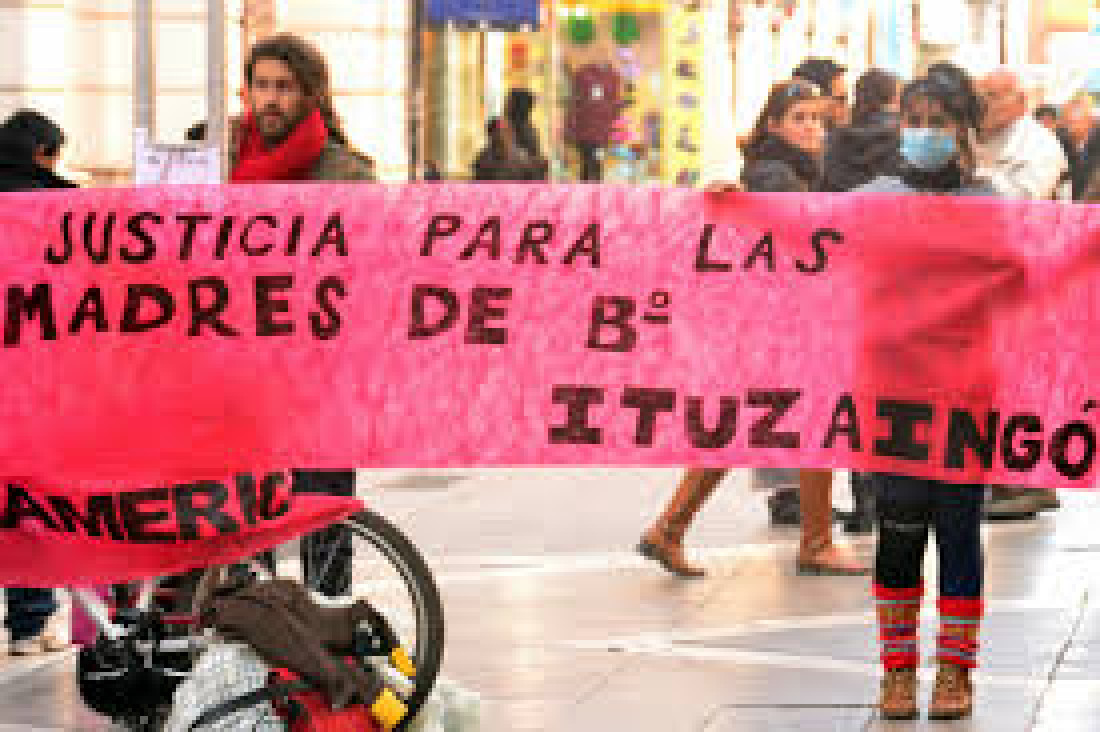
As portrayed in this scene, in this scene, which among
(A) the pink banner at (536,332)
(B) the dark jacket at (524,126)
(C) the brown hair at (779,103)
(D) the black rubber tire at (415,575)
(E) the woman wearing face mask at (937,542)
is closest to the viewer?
(A) the pink banner at (536,332)

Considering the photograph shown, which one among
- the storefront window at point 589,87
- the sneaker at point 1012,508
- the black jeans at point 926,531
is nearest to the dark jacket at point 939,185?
the black jeans at point 926,531

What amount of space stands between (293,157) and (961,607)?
220cm

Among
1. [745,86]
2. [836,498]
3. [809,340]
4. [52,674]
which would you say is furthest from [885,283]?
[745,86]

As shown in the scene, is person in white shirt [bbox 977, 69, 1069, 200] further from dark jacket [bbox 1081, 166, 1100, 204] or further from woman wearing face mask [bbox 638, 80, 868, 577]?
woman wearing face mask [bbox 638, 80, 868, 577]

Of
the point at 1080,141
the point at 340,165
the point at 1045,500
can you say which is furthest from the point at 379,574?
the point at 1080,141

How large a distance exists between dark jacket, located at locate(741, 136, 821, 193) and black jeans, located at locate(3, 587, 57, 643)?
341cm

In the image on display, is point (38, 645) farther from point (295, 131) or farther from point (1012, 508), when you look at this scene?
point (1012, 508)

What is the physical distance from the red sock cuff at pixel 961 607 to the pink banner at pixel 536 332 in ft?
1.71

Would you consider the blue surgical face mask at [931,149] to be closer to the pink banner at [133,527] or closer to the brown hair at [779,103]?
the pink banner at [133,527]

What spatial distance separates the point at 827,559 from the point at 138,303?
417 centimetres

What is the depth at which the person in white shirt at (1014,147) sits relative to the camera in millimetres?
13172

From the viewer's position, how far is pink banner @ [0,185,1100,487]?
760 cm

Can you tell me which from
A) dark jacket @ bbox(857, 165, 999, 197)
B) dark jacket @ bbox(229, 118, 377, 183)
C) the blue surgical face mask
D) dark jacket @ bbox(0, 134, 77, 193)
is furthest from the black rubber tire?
dark jacket @ bbox(0, 134, 77, 193)

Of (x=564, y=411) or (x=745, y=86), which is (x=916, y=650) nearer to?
(x=564, y=411)
